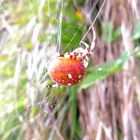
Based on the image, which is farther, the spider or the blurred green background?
the blurred green background

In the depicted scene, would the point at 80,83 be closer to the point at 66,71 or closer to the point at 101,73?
the point at 101,73

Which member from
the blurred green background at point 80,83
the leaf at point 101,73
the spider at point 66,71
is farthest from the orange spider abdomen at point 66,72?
the blurred green background at point 80,83

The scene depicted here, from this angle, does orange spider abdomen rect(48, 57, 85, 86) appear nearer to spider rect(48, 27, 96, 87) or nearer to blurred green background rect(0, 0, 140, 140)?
spider rect(48, 27, 96, 87)

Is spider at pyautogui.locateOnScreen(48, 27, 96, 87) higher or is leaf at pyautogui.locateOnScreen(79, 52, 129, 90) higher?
leaf at pyautogui.locateOnScreen(79, 52, 129, 90)

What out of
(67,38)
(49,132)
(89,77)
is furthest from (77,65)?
(49,132)

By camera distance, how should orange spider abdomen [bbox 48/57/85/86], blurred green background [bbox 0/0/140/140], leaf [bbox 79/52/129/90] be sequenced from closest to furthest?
orange spider abdomen [bbox 48/57/85/86], leaf [bbox 79/52/129/90], blurred green background [bbox 0/0/140/140]

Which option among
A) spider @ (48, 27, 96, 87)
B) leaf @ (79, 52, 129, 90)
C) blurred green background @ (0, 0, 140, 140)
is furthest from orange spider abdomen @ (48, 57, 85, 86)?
blurred green background @ (0, 0, 140, 140)

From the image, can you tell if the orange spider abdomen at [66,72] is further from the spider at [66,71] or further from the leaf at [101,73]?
the leaf at [101,73]

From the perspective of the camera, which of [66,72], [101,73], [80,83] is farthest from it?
[80,83]

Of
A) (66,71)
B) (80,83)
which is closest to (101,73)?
(80,83)
